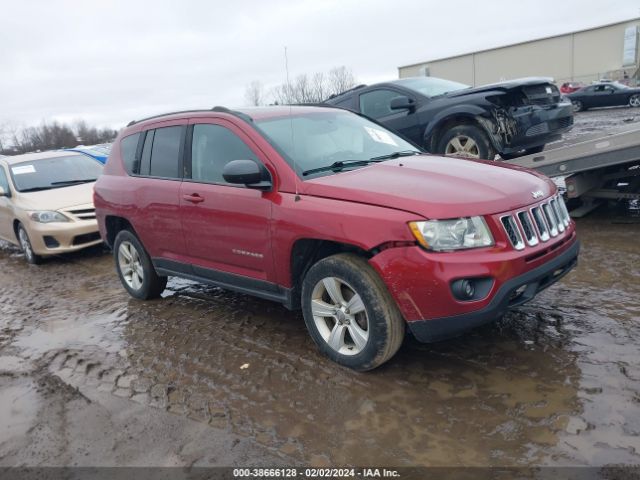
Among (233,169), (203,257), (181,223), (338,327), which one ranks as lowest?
(338,327)

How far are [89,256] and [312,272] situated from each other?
5773 mm

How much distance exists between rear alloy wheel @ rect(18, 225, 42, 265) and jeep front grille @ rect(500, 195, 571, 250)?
23.3 ft

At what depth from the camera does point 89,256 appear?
26.6 feet

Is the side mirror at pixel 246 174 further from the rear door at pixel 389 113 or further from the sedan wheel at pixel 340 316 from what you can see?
the rear door at pixel 389 113

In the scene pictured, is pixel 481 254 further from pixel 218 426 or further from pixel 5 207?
pixel 5 207

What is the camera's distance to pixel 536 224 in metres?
3.32

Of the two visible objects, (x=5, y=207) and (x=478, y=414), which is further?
(x=5, y=207)


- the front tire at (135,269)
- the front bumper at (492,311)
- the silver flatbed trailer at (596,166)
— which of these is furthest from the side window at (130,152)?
the silver flatbed trailer at (596,166)

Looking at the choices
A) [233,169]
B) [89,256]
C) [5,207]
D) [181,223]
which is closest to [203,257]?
[181,223]

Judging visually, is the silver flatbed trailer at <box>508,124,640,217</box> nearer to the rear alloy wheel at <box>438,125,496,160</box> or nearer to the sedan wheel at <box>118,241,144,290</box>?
the rear alloy wheel at <box>438,125,496,160</box>

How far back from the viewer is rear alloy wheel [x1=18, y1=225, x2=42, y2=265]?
7.85 meters

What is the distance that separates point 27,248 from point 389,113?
5791 mm

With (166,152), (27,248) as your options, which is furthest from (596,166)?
(27,248)

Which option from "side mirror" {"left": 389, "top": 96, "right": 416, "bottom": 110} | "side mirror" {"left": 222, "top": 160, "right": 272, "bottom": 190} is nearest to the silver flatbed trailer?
"side mirror" {"left": 389, "top": 96, "right": 416, "bottom": 110}
